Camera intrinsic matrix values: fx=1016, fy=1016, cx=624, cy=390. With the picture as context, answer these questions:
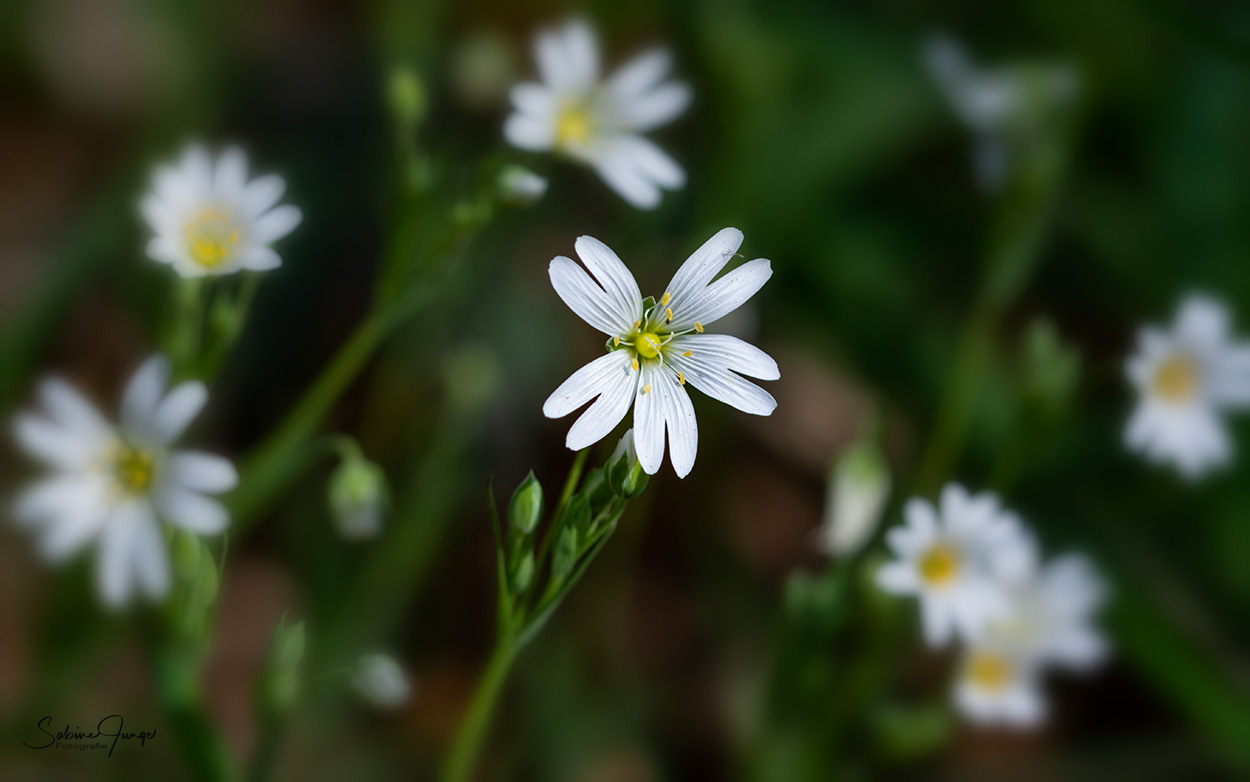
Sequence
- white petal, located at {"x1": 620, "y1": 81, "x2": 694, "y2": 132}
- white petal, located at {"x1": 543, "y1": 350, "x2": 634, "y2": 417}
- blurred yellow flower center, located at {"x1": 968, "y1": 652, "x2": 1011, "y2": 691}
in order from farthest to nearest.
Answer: blurred yellow flower center, located at {"x1": 968, "y1": 652, "x2": 1011, "y2": 691}
white petal, located at {"x1": 620, "y1": 81, "x2": 694, "y2": 132}
white petal, located at {"x1": 543, "y1": 350, "x2": 634, "y2": 417}

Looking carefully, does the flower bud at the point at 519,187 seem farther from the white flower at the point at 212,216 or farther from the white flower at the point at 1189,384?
the white flower at the point at 1189,384

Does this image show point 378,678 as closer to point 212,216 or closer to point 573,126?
point 212,216

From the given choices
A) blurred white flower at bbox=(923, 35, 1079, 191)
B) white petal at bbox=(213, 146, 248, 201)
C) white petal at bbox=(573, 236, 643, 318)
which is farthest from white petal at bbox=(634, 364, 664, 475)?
blurred white flower at bbox=(923, 35, 1079, 191)

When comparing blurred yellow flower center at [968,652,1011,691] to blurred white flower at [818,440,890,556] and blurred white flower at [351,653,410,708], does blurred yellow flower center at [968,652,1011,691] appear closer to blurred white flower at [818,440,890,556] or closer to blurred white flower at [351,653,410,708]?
blurred white flower at [818,440,890,556]

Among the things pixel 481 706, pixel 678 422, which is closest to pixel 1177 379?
pixel 678 422

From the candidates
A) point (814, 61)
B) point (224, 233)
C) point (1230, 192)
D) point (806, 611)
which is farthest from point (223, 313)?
point (1230, 192)

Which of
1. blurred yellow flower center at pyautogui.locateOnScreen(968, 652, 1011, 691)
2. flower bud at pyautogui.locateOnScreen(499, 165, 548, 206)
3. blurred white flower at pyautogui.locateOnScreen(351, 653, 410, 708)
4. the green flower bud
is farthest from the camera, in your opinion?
blurred yellow flower center at pyautogui.locateOnScreen(968, 652, 1011, 691)

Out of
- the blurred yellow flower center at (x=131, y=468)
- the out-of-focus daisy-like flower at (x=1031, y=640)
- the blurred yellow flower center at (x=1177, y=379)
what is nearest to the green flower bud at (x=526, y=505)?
the blurred yellow flower center at (x=131, y=468)

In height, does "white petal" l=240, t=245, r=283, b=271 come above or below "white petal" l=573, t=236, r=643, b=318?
below

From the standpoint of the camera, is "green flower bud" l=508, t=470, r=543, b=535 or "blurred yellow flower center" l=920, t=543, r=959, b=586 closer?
"green flower bud" l=508, t=470, r=543, b=535
